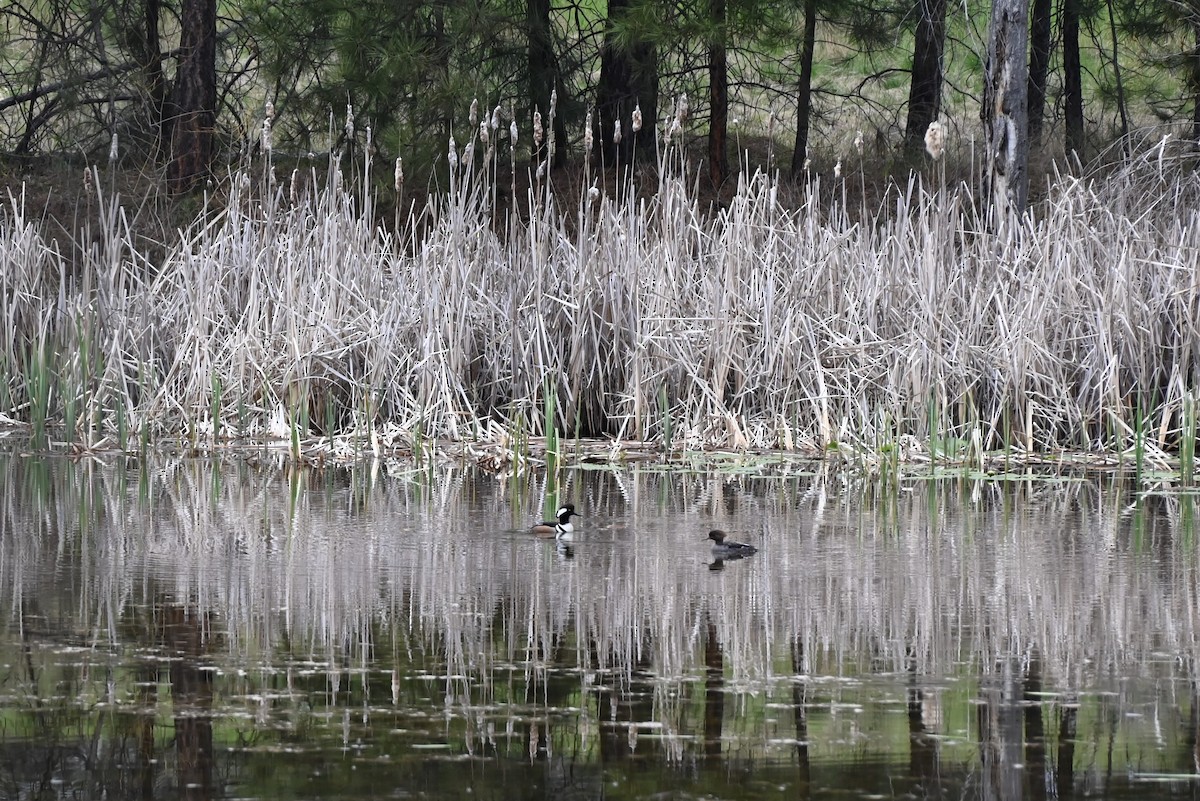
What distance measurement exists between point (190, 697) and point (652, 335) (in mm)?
4691

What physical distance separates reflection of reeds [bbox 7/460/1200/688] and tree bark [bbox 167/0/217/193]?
8.25 m

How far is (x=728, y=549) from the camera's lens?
445 cm

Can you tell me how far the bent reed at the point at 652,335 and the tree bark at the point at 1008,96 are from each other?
1.72 metres

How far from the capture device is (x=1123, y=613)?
3.67m

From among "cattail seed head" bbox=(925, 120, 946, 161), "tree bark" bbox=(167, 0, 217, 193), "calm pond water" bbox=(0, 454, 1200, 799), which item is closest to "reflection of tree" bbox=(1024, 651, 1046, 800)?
"calm pond water" bbox=(0, 454, 1200, 799)

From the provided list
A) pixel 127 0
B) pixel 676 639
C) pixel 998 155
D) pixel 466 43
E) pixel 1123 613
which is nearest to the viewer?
pixel 676 639

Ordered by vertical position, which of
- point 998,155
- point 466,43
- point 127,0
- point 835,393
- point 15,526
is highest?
point 127,0

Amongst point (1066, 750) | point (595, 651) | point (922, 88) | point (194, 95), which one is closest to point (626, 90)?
point (922, 88)

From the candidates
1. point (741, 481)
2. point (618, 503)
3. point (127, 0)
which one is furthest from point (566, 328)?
point (127, 0)

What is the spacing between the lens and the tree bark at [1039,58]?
14758mm

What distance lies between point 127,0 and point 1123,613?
13.3 metres

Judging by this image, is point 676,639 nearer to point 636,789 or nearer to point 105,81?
point 636,789

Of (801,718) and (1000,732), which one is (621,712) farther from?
(1000,732)

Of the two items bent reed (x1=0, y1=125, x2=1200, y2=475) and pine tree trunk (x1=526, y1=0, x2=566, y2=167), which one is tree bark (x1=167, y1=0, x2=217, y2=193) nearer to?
pine tree trunk (x1=526, y1=0, x2=566, y2=167)
